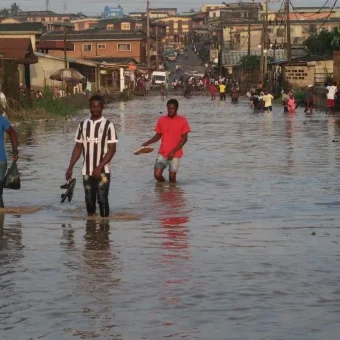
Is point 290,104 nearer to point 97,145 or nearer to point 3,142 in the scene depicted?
point 3,142

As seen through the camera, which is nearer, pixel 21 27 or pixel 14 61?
pixel 14 61

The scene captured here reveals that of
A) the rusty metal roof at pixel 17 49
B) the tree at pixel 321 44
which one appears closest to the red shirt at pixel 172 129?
the rusty metal roof at pixel 17 49

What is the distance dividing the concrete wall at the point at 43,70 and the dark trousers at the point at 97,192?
53.9m

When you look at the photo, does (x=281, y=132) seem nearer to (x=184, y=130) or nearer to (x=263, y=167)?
(x=263, y=167)

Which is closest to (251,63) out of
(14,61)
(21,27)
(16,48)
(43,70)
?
(21,27)

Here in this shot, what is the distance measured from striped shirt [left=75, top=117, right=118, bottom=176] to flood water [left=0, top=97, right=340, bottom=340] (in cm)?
73

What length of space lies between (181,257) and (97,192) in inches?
101

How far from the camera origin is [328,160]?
73.4 ft

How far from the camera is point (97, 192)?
42.4 feet

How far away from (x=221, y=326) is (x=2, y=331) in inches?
55.9

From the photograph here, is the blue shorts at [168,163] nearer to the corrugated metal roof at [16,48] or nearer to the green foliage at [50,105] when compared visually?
the green foliage at [50,105]

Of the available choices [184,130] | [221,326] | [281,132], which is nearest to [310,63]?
[281,132]

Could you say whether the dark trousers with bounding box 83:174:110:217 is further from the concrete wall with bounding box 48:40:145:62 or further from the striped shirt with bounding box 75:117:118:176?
the concrete wall with bounding box 48:40:145:62

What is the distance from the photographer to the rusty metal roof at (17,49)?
49744 mm
